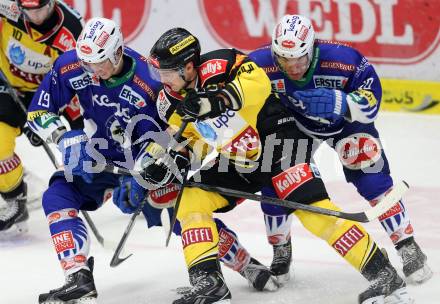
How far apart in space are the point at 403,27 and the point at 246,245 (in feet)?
8.33

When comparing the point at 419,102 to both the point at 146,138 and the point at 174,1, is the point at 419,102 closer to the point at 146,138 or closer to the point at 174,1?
the point at 174,1

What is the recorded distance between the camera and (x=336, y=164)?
7.01 m

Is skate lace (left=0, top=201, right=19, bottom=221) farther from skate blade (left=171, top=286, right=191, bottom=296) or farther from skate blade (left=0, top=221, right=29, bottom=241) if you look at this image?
skate blade (left=171, top=286, right=191, bottom=296)

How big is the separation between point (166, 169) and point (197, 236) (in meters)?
0.35

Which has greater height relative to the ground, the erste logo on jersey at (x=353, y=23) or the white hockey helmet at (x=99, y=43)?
the white hockey helmet at (x=99, y=43)

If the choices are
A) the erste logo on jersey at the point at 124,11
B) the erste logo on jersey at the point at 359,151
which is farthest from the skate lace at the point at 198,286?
the erste logo on jersey at the point at 124,11

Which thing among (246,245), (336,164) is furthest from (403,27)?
(246,245)

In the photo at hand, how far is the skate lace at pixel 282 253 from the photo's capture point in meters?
5.05

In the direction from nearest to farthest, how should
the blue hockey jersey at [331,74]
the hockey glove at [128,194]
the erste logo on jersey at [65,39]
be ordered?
1. the hockey glove at [128,194]
2. the blue hockey jersey at [331,74]
3. the erste logo on jersey at [65,39]

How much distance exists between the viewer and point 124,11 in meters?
8.29

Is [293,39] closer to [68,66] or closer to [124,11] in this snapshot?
[68,66]

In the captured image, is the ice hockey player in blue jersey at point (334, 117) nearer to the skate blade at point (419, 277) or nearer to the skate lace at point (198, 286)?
the skate blade at point (419, 277)

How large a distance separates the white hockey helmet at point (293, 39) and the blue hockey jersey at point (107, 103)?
0.60 meters

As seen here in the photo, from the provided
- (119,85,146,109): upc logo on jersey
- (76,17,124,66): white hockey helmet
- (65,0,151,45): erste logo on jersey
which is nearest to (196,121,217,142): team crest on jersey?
(119,85,146,109): upc logo on jersey
